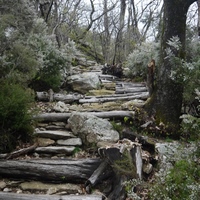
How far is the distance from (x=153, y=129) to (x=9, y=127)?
2.55 m

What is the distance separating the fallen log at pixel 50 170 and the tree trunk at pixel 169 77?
69.6 inches

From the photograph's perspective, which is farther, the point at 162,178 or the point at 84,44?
the point at 84,44

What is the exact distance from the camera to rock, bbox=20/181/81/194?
10.5 feet

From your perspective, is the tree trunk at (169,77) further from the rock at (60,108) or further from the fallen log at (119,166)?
the rock at (60,108)

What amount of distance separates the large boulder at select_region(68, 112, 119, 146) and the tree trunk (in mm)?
1021

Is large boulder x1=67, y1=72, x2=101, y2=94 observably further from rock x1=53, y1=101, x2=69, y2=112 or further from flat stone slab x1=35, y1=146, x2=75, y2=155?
flat stone slab x1=35, y1=146, x2=75, y2=155

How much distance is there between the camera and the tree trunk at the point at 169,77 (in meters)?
4.44

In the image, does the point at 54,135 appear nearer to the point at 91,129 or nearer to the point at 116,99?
the point at 91,129

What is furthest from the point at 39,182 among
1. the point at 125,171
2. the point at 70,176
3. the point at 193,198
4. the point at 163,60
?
the point at 163,60

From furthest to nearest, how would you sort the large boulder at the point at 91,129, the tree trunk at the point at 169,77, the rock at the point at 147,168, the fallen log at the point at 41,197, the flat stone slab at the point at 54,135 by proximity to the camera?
the tree trunk at the point at 169,77 → the flat stone slab at the point at 54,135 → the large boulder at the point at 91,129 → the rock at the point at 147,168 → the fallen log at the point at 41,197

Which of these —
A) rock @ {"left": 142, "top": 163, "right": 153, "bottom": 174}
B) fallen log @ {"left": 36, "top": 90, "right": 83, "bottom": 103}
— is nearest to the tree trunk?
rock @ {"left": 142, "top": 163, "right": 153, "bottom": 174}

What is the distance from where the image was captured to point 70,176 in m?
3.38

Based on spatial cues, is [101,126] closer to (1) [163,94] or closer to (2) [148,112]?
(2) [148,112]

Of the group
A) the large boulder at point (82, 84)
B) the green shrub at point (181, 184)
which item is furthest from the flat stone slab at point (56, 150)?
the large boulder at point (82, 84)
